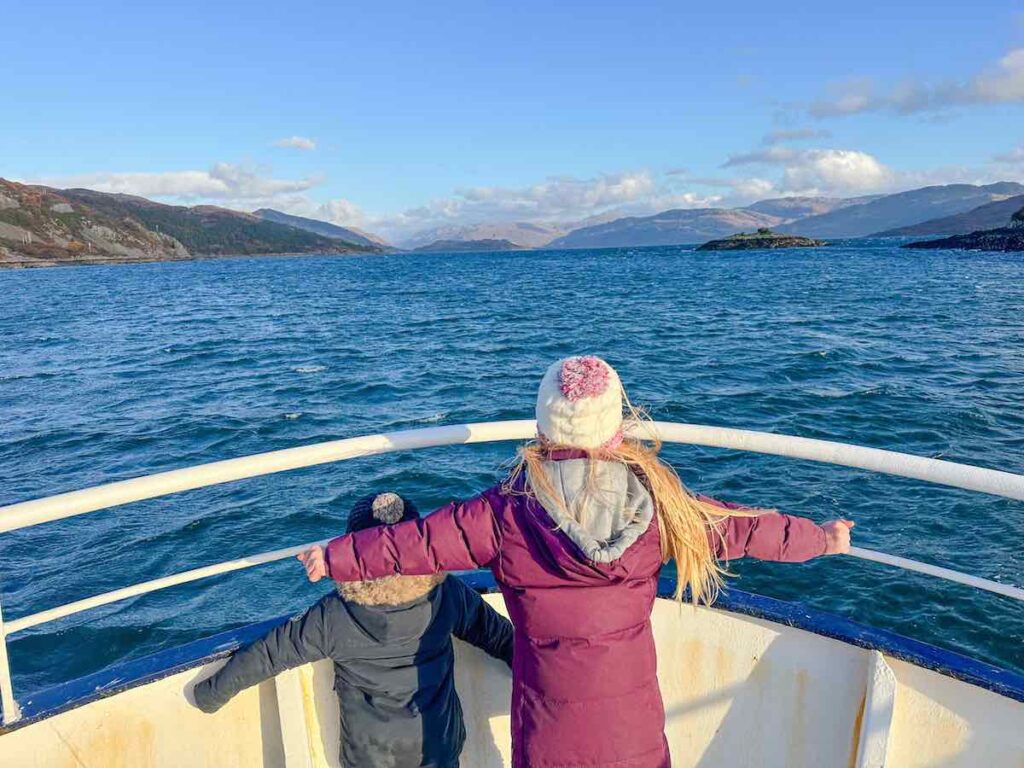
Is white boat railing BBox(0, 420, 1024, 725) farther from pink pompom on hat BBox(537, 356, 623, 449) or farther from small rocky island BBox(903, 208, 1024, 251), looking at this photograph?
small rocky island BBox(903, 208, 1024, 251)

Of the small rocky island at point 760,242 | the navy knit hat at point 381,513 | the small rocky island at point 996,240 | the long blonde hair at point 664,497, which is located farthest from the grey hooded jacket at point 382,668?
the small rocky island at point 760,242

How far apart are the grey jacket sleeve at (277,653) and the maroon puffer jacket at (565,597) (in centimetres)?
39

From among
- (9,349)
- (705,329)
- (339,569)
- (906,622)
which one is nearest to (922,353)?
(705,329)

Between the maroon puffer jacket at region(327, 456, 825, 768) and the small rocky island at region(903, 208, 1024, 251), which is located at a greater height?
the maroon puffer jacket at region(327, 456, 825, 768)

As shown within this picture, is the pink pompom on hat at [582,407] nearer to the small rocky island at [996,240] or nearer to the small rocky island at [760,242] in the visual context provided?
the small rocky island at [996,240]

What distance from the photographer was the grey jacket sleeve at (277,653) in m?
2.50

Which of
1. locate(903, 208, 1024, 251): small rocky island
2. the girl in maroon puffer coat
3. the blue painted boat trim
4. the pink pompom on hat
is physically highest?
the pink pompom on hat

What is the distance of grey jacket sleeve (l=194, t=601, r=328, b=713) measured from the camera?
2.50 meters

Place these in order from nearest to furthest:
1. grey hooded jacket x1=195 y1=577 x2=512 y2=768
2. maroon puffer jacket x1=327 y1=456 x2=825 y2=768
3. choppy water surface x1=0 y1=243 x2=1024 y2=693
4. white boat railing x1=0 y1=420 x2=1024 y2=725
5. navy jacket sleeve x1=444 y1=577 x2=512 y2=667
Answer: maroon puffer jacket x1=327 y1=456 x2=825 y2=768 < white boat railing x1=0 y1=420 x2=1024 y2=725 < grey hooded jacket x1=195 y1=577 x2=512 y2=768 < navy jacket sleeve x1=444 y1=577 x2=512 y2=667 < choppy water surface x1=0 y1=243 x2=1024 y2=693

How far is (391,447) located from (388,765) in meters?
1.20

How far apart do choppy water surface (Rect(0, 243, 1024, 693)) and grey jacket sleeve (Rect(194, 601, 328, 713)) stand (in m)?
6.12

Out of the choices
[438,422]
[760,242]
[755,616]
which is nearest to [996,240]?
[760,242]

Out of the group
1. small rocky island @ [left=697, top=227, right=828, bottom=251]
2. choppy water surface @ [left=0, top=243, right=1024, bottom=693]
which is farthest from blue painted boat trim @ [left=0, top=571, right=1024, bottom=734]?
small rocky island @ [left=697, top=227, right=828, bottom=251]

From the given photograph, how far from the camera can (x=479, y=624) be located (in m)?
2.85
